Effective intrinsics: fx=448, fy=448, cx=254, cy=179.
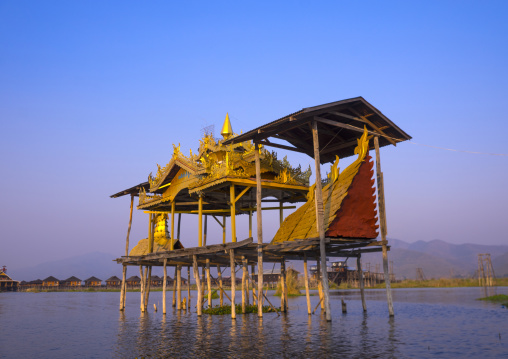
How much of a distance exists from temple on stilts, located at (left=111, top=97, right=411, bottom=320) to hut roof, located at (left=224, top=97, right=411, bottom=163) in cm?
5

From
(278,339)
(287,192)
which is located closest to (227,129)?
(287,192)

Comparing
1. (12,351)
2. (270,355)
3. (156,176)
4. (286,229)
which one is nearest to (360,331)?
(270,355)

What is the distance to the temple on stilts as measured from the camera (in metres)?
20.0

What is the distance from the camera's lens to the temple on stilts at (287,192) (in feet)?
65.7

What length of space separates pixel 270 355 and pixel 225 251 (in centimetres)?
1096

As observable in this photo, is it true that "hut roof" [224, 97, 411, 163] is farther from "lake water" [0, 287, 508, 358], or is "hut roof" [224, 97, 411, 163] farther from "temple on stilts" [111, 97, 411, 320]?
"lake water" [0, 287, 508, 358]

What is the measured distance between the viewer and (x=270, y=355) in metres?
12.5

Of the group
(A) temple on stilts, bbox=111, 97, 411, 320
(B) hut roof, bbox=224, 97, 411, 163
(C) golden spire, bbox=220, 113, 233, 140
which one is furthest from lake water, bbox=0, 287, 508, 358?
(C) golden spire, bbox=220, 113, 233, 140

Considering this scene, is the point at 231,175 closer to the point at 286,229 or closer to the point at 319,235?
the point at 286,229

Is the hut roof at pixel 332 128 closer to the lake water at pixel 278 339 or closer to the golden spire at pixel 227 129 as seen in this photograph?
the golden spire at pixel 227 129

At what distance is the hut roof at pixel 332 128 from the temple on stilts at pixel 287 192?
0.05 metres

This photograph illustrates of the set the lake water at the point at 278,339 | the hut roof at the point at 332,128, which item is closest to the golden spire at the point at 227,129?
the hut roof at the point at 332,128

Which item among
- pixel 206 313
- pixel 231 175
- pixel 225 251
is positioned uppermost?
pixel 231 175

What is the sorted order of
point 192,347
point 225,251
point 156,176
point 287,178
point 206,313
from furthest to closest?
point 156,176 < point 206,313 < point 287,178 < point 225,251 < point 192,347
